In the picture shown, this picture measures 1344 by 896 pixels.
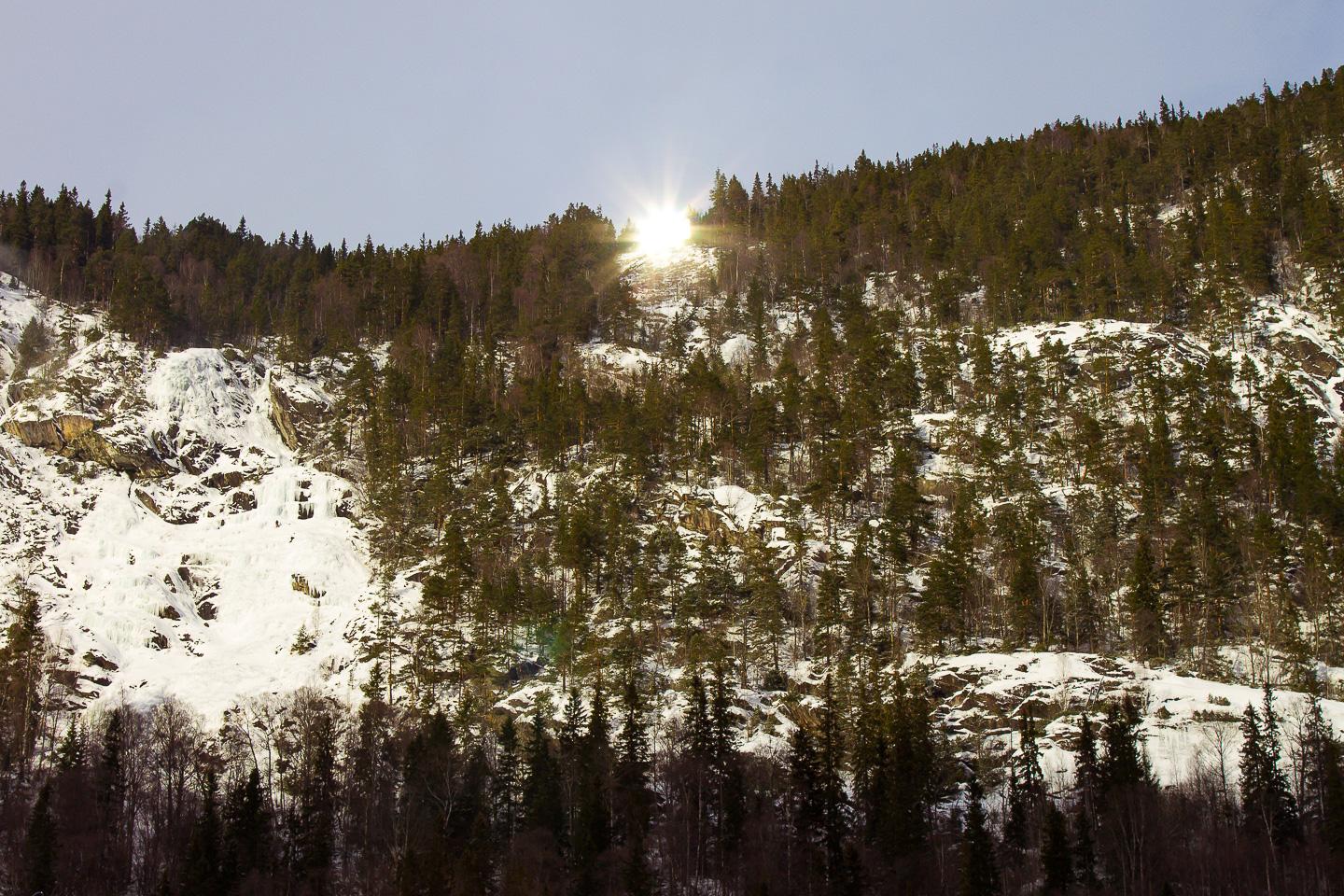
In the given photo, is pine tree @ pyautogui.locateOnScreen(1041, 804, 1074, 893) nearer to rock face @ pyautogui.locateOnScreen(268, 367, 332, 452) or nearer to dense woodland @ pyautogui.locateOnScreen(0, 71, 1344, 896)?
dense woodland @ pyautogui.locateOnScreen(0, 71, 1344, 896)

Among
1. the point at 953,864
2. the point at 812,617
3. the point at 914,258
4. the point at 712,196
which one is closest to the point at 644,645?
the point at 812,617

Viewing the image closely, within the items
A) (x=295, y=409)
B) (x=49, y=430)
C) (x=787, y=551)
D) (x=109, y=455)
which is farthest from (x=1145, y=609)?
(x=49, y=430)

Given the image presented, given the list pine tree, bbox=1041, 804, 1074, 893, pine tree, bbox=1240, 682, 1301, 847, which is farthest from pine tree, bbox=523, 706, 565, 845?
pine tree, bbox=1240, 682, 1301, 847

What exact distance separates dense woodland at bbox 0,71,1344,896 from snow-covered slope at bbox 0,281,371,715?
4.68 metres

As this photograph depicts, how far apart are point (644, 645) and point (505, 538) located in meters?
20.5

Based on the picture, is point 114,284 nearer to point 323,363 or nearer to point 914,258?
point 323,363

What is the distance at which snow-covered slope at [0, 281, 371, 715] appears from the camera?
80625 millimetres

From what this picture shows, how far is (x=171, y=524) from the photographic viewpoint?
98.1m

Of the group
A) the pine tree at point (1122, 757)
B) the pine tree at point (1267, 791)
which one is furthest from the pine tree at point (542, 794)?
the pine tree at point (1267, 791)

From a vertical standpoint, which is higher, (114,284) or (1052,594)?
(114,284)

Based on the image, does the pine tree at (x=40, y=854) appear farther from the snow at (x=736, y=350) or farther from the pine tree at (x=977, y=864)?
the snow at (x=736, y=350)

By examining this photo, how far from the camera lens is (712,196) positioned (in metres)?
195

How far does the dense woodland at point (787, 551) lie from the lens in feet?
177

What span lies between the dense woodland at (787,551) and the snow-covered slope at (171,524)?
4.68 metres
